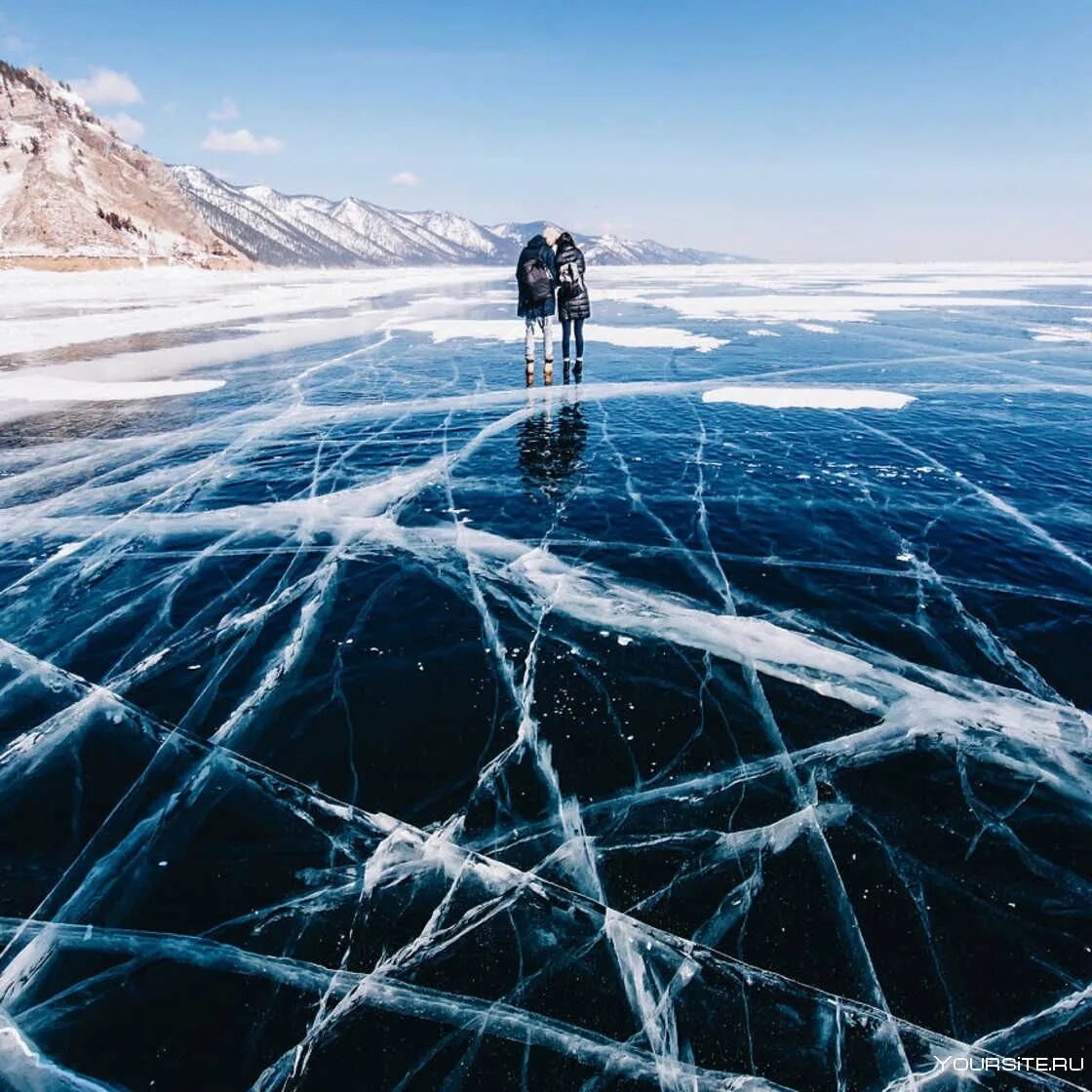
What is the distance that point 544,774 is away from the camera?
348 cm

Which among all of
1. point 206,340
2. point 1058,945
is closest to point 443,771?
point 1058,945

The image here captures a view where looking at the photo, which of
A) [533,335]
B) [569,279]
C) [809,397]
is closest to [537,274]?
[569,279]

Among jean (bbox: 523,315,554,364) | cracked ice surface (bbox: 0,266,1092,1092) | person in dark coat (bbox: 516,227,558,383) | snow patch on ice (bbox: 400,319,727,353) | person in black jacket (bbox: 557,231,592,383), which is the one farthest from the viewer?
snow patch on ice (bbox: 400,319,727,353)

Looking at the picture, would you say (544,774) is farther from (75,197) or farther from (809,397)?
(75,197)

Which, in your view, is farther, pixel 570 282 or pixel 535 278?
pixel 570 282

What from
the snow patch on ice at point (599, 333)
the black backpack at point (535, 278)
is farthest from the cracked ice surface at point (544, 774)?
the snow patch on ice at point (599, 333)

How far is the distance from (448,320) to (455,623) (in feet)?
75.2

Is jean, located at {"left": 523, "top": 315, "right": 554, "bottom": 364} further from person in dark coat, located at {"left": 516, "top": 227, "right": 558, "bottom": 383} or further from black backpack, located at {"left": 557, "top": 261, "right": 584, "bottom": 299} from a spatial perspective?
black backpack, located at {"left": 557, "top": 261, "right": 584, "bottom": 299}

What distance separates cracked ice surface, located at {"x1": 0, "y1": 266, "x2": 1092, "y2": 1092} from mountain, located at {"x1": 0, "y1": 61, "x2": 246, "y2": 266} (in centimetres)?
7972

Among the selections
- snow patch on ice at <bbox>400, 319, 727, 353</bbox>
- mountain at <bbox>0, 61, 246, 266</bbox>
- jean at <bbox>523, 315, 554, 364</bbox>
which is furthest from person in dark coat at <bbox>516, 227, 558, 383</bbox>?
mountain at <bbox>0, 61, 246, 266</bbox>

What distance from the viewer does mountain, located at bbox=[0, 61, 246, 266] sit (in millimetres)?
70000

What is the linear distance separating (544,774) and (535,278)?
10.2m

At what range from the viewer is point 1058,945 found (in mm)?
2580

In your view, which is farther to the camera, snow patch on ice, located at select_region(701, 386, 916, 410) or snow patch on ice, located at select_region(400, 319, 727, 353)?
snow patch on ice, located at select_region(400, 319, 727, 353)
